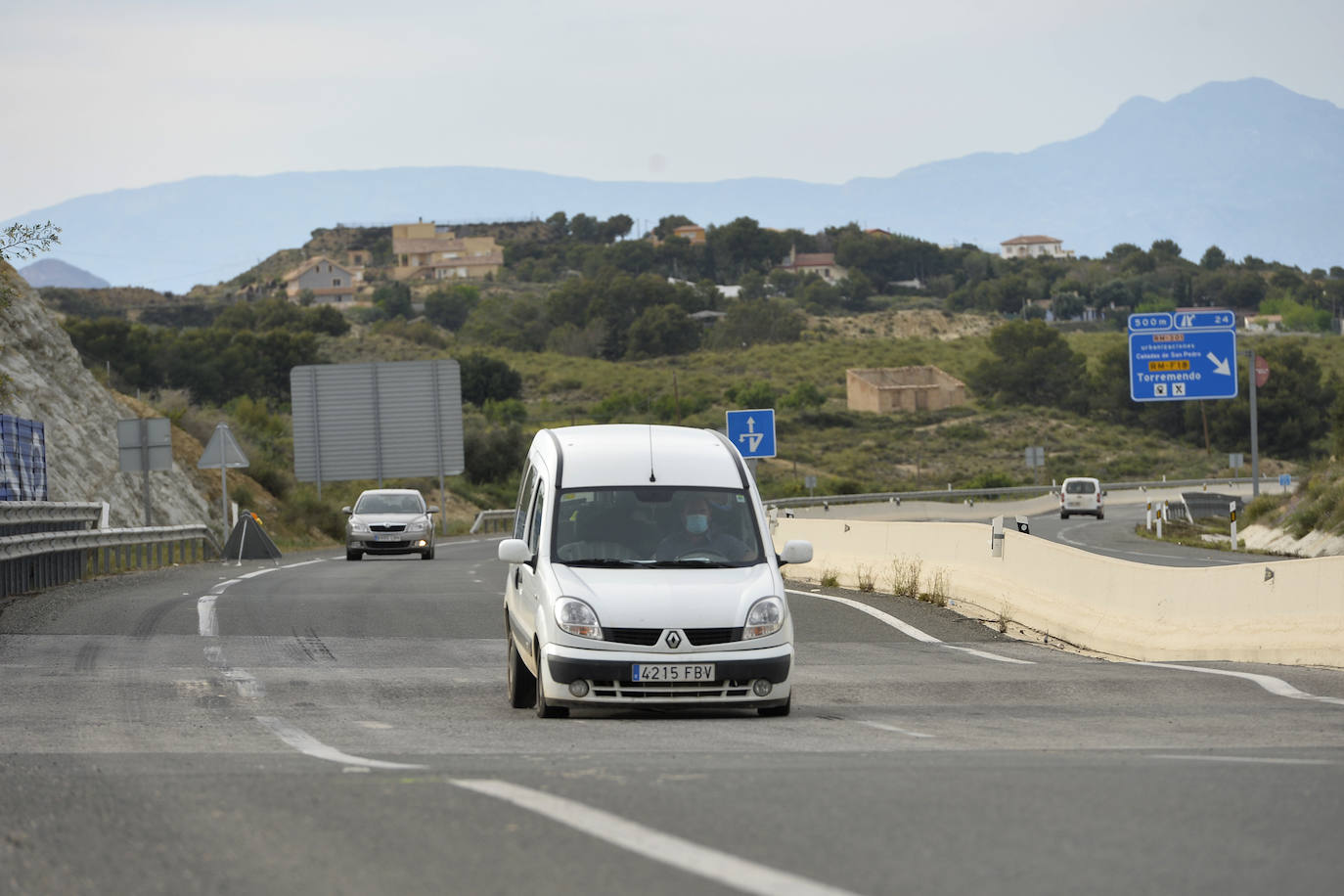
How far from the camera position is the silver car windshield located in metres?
35.6

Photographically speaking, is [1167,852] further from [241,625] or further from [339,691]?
[241,625]

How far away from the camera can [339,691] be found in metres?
12.4

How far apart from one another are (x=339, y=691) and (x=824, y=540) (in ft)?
44.4

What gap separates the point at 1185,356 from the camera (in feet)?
111

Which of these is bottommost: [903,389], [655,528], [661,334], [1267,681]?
[1267,681]

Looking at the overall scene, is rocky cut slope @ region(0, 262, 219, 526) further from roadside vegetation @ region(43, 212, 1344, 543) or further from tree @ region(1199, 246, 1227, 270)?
tree @ region(1199, 246, 1227, 270)

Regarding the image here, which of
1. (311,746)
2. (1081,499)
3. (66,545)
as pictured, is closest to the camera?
(311,746)

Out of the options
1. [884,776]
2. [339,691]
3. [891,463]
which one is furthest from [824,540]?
[891,463]

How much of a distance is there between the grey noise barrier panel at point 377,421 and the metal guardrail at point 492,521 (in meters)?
2.14

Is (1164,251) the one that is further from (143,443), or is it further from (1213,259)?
(143,443)

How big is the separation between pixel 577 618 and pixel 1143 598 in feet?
23.7

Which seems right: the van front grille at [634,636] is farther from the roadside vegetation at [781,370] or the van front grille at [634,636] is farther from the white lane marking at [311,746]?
the roadside vegetation at [781,370]

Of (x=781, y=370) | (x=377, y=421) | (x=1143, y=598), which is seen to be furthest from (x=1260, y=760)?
(x=781, y=370)

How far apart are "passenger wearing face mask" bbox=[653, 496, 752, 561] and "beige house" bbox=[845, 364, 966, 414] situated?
100 meters
